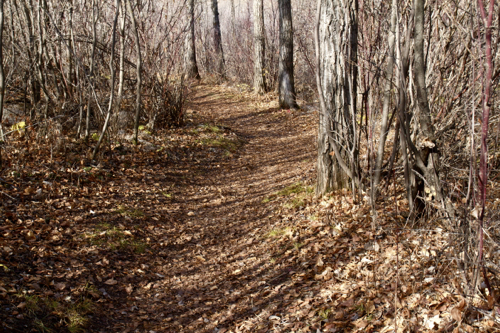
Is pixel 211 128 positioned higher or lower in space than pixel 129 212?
higher

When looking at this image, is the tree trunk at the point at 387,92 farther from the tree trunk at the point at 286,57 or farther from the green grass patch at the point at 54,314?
the tree trunk at the point at 286,57

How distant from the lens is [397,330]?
2.57 metres

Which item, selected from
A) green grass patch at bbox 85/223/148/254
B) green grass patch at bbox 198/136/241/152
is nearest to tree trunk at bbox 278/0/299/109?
green grass patch at bbox 198/136/241/152

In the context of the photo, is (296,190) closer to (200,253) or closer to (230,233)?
(230,233)

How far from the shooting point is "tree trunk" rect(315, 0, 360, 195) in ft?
13.9

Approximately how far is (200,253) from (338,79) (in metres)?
2.56

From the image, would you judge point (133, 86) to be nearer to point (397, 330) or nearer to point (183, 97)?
point (183, 97)

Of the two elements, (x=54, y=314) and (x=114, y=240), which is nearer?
(x=54, y=314)

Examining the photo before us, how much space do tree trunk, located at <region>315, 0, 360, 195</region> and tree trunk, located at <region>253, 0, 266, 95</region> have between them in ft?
29.5

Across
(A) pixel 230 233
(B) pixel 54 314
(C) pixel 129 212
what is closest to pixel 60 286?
(B) pixel 54 314

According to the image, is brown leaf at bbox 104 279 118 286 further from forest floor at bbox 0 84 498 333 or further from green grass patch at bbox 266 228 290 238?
green grass patch at bbox 266 228 290 238

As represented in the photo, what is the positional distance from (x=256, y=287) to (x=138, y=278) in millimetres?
1215

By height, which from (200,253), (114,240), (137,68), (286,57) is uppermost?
(286,57)

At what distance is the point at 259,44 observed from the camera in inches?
516
